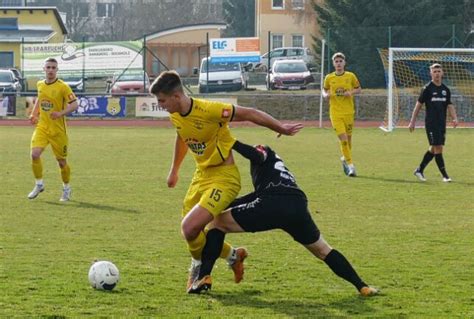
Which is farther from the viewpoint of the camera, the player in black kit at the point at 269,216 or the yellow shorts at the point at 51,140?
the yellow shorts at the point at 51,140

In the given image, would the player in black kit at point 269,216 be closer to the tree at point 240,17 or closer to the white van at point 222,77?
the white van at point 222,77

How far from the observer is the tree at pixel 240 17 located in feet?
260

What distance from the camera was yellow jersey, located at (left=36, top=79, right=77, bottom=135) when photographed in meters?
14.3

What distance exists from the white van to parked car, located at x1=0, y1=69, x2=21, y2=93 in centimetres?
774

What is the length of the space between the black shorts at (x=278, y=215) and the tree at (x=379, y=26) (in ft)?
110

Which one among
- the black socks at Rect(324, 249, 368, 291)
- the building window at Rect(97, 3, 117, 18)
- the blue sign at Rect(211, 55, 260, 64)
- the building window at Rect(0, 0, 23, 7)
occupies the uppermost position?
the building window at Rect(97, 3, 117, 18)

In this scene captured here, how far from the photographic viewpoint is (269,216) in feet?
25.0

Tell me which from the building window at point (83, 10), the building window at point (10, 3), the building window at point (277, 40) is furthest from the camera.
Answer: the building window at point (83, 10)

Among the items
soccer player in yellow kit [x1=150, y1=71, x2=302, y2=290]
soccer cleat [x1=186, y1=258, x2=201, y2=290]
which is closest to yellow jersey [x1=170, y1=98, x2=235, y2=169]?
soccer player in yellow kit [x1=150, y1=71, x2=302, y2=290]

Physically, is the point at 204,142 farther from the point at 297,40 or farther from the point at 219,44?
the point at 297,40

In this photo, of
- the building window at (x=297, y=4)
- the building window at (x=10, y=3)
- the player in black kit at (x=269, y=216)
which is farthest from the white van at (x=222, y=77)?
the building window at (x=10, y=3)

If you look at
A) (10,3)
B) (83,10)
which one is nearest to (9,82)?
(10,3)

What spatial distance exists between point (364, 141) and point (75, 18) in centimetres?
6314

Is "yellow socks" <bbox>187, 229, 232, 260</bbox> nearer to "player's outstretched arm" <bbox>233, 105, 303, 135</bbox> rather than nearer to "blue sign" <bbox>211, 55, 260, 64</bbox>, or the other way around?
"player's outstretched arm" <bbox>233, 105, 303, 135</bbox>
